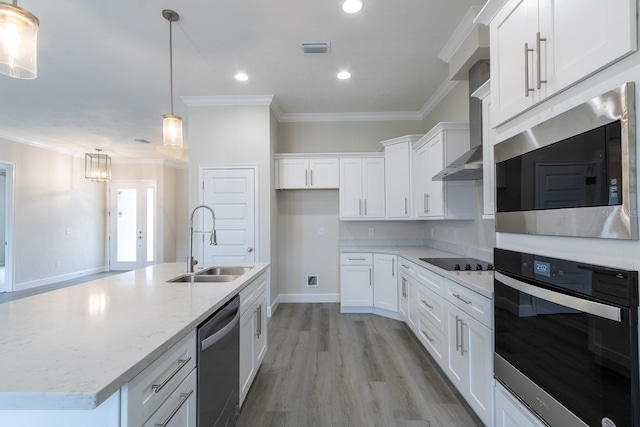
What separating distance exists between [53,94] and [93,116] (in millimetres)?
801

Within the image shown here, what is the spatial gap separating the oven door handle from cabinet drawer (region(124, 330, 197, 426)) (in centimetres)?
141

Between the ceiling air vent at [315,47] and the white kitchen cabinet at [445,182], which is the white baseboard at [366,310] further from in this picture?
the ceiling air vent at [315,47]

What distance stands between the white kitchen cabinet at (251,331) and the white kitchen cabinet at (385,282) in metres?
1.88

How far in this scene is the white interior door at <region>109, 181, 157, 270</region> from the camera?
A: 734 cm

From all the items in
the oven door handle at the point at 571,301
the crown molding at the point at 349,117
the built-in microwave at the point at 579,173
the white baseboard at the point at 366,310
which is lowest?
the white baseboard at the point at 366,310

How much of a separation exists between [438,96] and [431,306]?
2734 millimetres

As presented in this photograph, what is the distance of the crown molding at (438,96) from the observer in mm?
3473

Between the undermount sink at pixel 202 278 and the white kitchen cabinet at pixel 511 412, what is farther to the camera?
the undermount sink at pixel 202 278

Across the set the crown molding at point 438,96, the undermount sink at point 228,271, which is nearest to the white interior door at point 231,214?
the undermount sink at point 228,271

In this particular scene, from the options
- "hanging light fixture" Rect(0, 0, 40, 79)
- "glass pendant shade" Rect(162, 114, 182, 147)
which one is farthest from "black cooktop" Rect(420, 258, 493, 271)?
"hanging light fixture" Rect(0, 0, 40, 79)

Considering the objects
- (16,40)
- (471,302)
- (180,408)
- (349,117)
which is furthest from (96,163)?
(471,302)

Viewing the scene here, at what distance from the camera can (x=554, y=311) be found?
1.09 metres

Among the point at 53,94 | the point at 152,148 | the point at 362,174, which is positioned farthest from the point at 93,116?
the point at 362,174

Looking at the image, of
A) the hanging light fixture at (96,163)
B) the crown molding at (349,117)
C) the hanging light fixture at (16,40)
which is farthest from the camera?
the hanging light fixture at (96,163)
